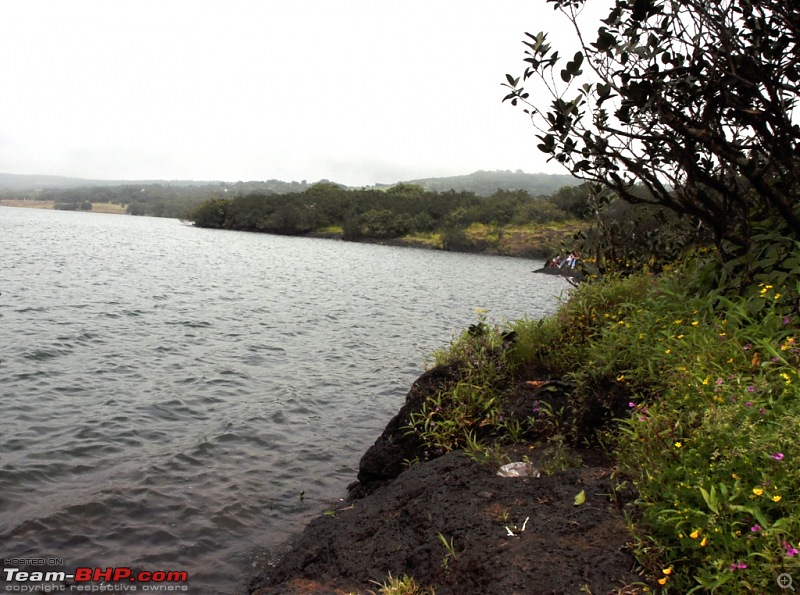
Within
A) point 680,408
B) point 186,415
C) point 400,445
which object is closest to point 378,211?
point 186,415

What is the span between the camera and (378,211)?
9950cm

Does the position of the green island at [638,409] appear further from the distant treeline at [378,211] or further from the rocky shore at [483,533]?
the distant treeline at [378,211]

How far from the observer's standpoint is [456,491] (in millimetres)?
4418

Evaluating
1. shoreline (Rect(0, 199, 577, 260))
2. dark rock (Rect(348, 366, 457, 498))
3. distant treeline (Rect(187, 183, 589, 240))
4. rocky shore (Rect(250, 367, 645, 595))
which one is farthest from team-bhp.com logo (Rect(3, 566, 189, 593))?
distant treeline (Rect(187, 183, 589, 240))

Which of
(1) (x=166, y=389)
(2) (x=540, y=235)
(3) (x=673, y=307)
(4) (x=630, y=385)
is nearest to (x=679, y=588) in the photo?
(4) (x=630, y=385)

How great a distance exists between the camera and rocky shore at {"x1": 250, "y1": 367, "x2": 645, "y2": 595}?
10.3ft

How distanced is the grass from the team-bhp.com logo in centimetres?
269

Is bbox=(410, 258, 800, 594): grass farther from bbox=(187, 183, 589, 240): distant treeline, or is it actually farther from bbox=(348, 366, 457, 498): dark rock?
bbox=(187, 183, 589, 240): distant treeline

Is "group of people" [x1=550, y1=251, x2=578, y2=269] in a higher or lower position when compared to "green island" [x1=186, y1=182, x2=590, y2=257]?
→ lower

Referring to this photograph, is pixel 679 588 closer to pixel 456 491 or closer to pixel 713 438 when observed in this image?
pixel 713 438

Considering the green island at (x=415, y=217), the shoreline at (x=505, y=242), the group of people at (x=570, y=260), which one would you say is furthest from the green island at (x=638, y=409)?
the shoreline at (x=505, y=242)

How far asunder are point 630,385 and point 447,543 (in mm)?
2293

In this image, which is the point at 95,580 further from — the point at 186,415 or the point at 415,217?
the point at 415,217

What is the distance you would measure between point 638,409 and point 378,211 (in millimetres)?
96511
